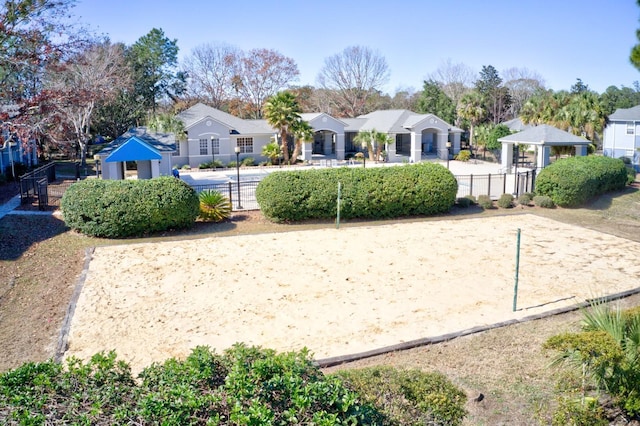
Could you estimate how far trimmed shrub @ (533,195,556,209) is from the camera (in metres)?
23.4

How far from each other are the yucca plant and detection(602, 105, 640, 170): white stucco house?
29077mm

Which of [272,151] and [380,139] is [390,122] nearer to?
[380,139]

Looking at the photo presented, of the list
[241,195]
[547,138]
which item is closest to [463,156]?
[547,138]

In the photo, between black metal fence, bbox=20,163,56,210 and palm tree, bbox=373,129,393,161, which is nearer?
black metal fence, bbox=20,163,56,210

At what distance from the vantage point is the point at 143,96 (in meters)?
49.4

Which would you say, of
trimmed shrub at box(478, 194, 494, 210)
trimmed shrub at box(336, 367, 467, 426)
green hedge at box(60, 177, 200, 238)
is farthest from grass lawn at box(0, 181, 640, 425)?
trimmed shrub at box(478, 194, 494, 210)

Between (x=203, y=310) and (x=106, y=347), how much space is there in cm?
217

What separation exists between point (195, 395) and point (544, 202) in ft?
70.8

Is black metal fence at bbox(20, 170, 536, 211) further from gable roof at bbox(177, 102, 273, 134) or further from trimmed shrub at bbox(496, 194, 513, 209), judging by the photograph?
gable roof at bbox(177, 102, 273, 134)

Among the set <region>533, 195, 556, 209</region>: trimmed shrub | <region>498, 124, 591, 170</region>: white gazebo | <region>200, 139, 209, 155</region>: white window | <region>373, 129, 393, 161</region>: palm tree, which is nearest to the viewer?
<region>533, 195, 556, 209</region>: trimmed shrub

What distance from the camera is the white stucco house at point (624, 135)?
37094 millimetres

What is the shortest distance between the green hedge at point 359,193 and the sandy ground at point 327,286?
1.87 m

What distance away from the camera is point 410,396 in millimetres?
6238

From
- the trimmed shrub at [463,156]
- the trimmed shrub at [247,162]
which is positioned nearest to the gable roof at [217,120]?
the trimmed shrub at [247,162]
